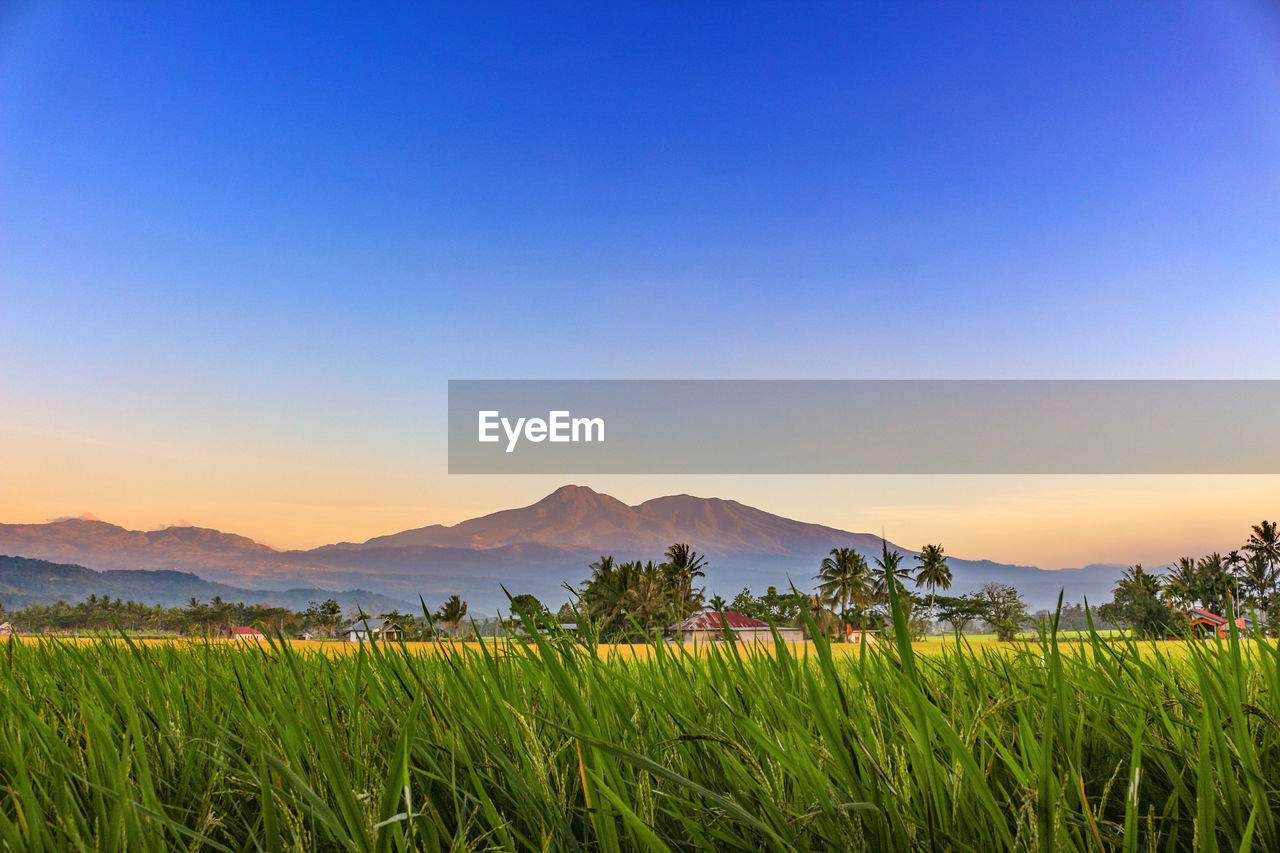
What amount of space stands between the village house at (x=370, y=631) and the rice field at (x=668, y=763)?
94 mm

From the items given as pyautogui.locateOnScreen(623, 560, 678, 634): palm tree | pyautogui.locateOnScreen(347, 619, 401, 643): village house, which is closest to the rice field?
pyautogui.locateOnScreen(347, 619, 401, 643): village house

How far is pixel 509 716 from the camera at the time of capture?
1.57 metres

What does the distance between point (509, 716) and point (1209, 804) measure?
121 centimetres

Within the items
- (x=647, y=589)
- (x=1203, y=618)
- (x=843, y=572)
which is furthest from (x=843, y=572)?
(x=1203, y=618)

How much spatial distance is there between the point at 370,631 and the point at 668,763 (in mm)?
1077

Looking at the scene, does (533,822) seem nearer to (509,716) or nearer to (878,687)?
(509,716)

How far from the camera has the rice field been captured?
1.06m

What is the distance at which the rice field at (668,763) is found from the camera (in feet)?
3.47

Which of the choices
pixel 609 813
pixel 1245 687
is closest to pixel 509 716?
pixel 609 813

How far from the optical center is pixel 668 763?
1.60m

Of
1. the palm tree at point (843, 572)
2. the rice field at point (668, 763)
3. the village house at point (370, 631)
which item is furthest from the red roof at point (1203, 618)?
the palm tree at point (843, 572)

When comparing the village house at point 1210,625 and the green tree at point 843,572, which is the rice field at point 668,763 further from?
the green tree at point 843,572

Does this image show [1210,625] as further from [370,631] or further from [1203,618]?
[370,631]

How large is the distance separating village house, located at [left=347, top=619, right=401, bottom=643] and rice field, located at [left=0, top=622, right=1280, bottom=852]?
0.09 metres
